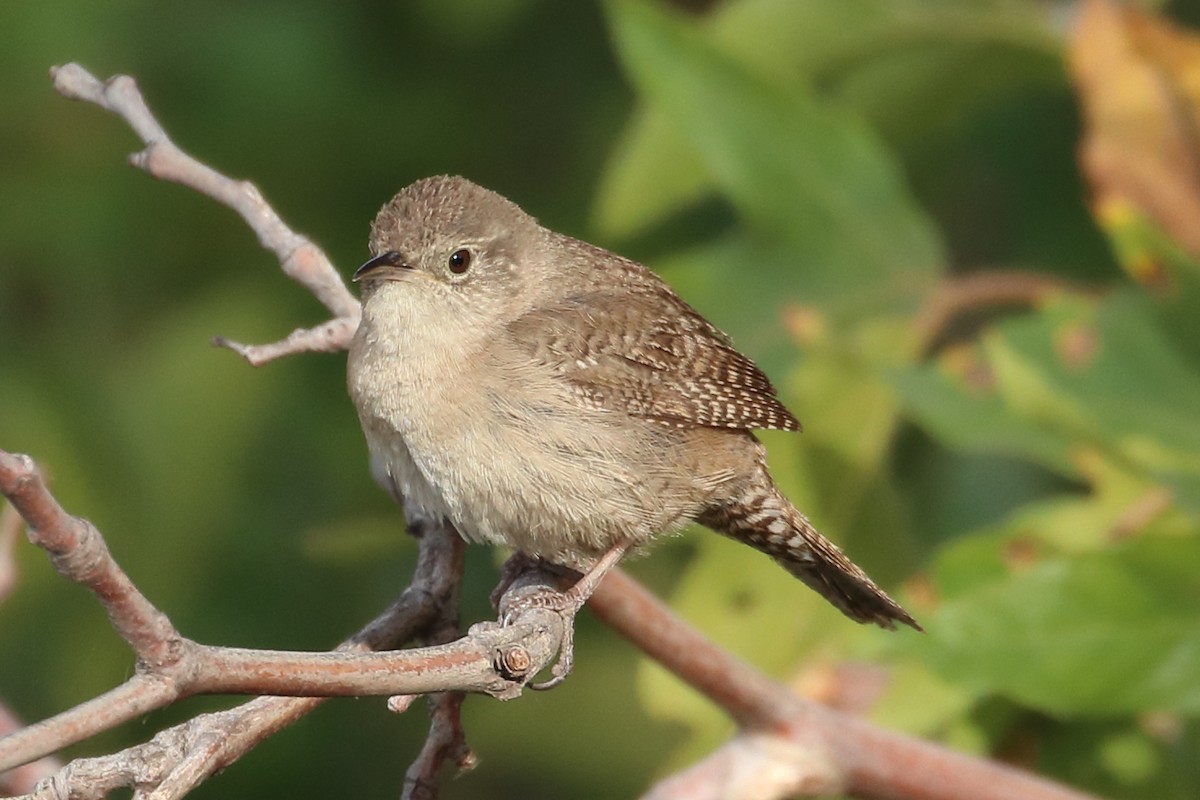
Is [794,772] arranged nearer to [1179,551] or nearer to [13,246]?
[1179,551]

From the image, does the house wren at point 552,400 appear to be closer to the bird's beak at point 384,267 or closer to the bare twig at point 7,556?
the bird's beak at point 384,267

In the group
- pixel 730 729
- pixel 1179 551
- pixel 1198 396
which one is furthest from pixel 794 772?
pixel 1198 396

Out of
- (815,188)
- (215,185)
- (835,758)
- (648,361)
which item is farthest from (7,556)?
(815,188)

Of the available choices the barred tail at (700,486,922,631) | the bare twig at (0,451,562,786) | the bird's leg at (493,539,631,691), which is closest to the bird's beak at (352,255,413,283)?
the bird's leg at (493,539,631,691)

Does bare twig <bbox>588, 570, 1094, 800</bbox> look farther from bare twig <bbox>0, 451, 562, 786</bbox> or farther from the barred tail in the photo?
bare twig <bbox>0, 451, 562, 786</bbox>

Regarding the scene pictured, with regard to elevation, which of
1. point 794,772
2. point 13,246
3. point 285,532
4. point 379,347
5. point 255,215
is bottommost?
point 794,772

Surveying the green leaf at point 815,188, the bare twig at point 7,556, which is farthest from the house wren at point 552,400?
the green leaf at point 815,188

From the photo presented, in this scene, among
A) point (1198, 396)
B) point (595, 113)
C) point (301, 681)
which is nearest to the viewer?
point (301, 681)
